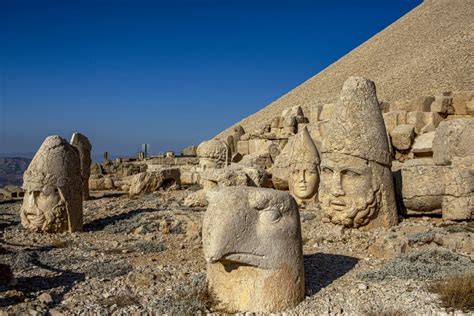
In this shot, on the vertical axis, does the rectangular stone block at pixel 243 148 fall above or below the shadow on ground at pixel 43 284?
above

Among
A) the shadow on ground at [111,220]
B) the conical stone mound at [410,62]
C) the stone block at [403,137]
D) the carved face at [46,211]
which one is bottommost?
the shadow on ground at [111,220]

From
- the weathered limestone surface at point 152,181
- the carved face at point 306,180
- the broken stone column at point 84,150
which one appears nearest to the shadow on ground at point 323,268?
the carved face at point 306,180

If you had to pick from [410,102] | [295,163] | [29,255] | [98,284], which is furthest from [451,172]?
[410,102]

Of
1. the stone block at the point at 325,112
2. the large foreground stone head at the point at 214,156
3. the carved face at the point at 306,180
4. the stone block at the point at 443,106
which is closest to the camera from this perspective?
the carved face at the point at 306,180

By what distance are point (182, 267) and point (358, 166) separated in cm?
350

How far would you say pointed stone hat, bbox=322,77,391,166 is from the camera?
8062 millimetres

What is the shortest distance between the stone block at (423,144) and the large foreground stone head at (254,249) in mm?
8979

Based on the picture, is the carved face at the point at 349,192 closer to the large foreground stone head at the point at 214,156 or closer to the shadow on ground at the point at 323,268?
the shadow on ground at the point at 323,268

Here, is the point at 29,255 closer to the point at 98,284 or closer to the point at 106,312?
the point at 98,284

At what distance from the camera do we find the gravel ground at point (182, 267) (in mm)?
4875

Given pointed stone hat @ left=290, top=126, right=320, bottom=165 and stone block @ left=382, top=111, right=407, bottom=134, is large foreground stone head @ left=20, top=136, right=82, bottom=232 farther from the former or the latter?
stone block @ left=382, top=111, right=407, bottom=134

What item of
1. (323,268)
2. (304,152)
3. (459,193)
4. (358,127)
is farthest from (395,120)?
(323,268)

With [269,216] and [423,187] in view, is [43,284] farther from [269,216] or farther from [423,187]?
[423,187]

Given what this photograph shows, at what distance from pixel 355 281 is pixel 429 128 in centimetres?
1030
